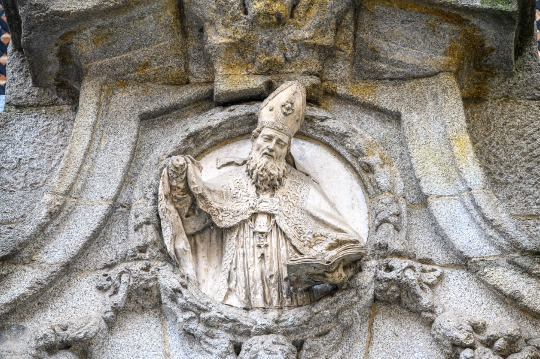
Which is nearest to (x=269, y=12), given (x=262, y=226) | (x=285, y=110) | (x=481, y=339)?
(x=285, y=110)

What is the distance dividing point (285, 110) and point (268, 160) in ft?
1.01

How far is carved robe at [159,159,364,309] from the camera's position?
205 inches

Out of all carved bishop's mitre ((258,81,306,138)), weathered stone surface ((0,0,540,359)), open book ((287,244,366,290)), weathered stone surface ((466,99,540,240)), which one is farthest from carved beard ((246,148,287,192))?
weathered stone surface ((466,99,540,240))

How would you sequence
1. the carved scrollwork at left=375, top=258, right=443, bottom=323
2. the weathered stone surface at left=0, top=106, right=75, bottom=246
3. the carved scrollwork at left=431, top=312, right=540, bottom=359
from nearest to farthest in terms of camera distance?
the carved scrollwork at left=431, top=312, right=540, bottom=359, the carved scrollwork at left=375, top=258, right=443, bottom=323, the weathered stone surface at left=0, top=106, right=75, bottom=246

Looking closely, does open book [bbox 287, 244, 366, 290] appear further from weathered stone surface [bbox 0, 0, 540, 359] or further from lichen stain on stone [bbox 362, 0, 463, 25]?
lichen stain on stone [bbox 362, 0, 463, 25]

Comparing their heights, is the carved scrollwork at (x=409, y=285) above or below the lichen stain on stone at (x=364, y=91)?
below

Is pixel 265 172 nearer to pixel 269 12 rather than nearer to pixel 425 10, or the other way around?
pixel 269 12

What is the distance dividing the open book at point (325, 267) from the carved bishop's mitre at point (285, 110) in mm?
913

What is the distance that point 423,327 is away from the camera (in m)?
5.10

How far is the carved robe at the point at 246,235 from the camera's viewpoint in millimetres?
5207

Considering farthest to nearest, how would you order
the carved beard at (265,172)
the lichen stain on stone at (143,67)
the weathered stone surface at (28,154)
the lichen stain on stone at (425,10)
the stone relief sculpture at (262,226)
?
the lichen stain on stone at (143,67) → the weathered stone surface at (28,154) → the lichen stain on stone at (425,10) → the carved beard at (265,172) → the stone relief sculpture at (262,226)

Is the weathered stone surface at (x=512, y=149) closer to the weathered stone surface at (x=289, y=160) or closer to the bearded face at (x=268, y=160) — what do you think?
the weathered stone surface at (x=289, y=160)

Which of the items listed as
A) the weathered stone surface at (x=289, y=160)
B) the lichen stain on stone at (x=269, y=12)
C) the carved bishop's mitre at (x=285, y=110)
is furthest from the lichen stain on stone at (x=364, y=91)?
the lichen stain on stone at (x=269, y=12)

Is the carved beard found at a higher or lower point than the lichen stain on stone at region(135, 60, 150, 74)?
lower
